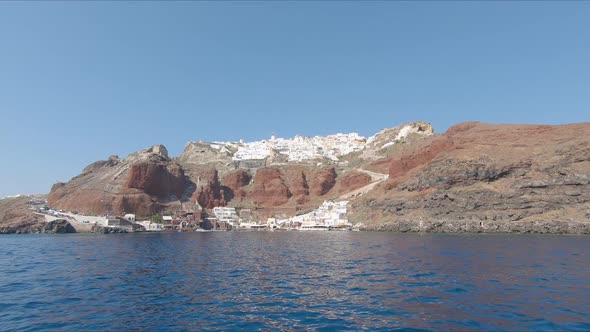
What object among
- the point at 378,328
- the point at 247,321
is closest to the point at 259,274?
the point at 247,321

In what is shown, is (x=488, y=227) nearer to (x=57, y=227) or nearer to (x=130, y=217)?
(x=130, y=217)

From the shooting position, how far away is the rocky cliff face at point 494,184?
89438mm

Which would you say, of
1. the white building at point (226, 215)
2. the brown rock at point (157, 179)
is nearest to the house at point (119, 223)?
the brown rock at point (157, 179)

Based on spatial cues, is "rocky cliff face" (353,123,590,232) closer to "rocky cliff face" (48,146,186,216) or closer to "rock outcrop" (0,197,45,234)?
"rocky cliff face" (48,146,186,216)

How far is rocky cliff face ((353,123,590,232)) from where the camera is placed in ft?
293

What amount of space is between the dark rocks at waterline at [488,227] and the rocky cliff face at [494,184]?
0.98 feet

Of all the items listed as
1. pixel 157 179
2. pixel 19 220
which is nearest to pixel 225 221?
pixel 157 179

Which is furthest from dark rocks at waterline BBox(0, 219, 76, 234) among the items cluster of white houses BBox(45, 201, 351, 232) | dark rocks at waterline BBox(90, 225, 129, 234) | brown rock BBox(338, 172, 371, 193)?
brown rock BBox(338, 172, 371, 193)

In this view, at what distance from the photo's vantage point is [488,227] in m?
91.6

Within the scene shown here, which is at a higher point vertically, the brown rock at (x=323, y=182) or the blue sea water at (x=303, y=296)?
the brown rock at (x=323, y=182)

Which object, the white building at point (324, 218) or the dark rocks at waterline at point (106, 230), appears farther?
the white building at point (324, 218)

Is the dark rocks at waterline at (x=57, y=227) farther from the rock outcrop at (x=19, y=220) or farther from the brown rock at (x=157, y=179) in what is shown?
the brown rock at (x=157, y=179)

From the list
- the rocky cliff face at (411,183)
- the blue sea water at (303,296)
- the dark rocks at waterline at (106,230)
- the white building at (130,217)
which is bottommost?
the blue sea water at (303,296)

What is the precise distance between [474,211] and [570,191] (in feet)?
69.7
